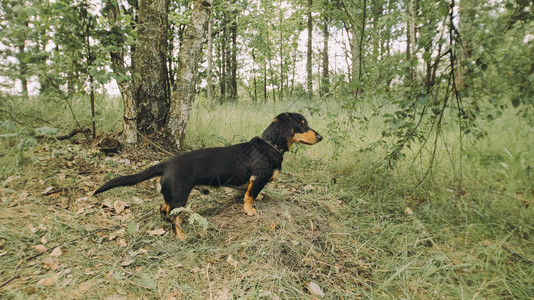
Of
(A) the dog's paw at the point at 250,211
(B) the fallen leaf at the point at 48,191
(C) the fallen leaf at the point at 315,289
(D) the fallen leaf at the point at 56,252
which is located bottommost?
(C) the fallen leaf at the point at 315,289

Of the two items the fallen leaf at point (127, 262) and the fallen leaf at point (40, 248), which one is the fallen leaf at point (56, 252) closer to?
the fallen leaf at point (40, 248)

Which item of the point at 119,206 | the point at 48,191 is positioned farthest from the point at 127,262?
the point at 48,191

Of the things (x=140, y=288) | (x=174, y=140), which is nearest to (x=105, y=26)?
(x=174, y=140)

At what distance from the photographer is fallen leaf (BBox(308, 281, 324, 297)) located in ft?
5.49

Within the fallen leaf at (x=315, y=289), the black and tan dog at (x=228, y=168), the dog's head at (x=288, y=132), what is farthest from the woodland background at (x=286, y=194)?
the dog's head at (x=288, y=132)

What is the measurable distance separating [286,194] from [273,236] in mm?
967

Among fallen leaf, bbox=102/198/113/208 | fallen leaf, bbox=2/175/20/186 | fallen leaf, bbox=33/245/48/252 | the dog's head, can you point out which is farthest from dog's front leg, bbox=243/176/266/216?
fallen leaf, bbox=2/175/20/186

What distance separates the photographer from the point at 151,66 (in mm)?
3650

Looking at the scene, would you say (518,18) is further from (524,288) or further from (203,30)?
(203,30)

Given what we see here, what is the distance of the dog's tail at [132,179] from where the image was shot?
2040mm

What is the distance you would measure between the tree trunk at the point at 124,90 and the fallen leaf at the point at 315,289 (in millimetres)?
2872

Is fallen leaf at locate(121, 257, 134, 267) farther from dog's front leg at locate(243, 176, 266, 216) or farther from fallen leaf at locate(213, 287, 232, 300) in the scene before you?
dog's front leg at locate(243, 176, 266, 216)

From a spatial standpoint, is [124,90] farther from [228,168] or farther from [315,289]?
[315,289]

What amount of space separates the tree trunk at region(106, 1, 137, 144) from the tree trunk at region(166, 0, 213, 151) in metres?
0.49
